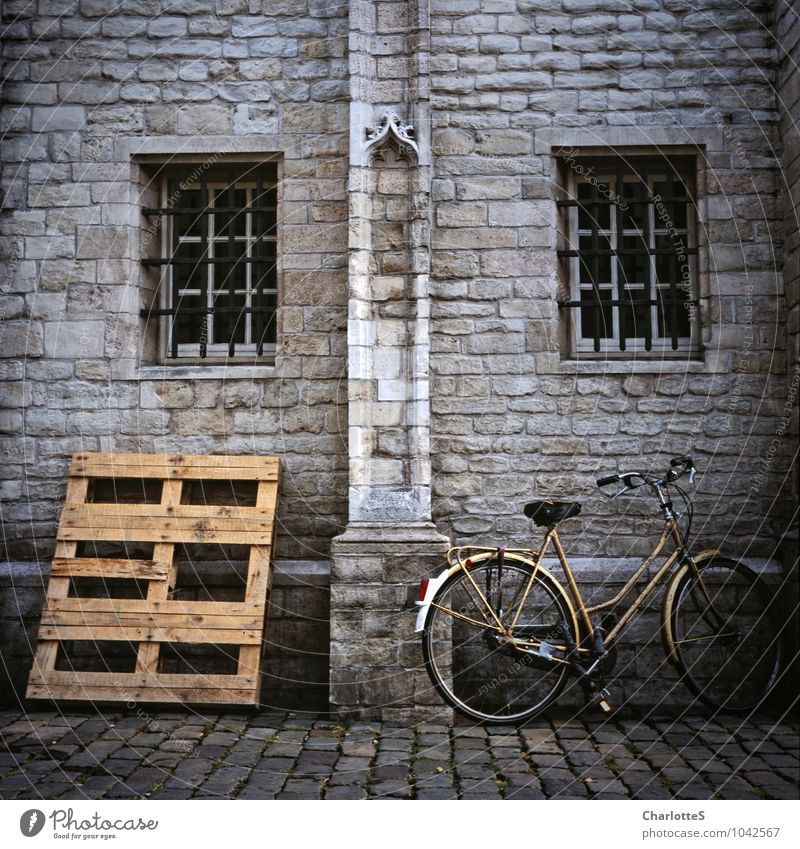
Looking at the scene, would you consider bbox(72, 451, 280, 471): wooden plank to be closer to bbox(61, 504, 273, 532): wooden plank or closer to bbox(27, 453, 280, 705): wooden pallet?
bbox(27, 453, 280, 705): wooden pallet

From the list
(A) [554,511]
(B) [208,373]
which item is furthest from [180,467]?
(A) [554,511]

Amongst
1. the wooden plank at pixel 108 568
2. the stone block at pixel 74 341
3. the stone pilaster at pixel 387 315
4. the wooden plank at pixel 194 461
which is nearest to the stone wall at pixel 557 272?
the stone pilaster at pixel 387 315

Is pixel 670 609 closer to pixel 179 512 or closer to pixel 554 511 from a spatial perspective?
pixel 554 511

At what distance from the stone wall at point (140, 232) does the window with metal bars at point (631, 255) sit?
5.52ft

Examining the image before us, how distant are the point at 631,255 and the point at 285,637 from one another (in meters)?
3.59

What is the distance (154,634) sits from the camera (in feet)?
18.0

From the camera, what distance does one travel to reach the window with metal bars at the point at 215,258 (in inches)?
246

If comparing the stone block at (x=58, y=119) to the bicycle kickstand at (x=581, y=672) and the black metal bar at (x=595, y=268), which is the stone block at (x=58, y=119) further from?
the bicycle kickstand at (x=581, y=672)

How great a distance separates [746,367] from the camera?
5.87 m

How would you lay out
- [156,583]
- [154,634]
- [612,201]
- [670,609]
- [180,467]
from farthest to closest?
[612,201] → [180,467] → [156,583] → [154,634] → [670,609]

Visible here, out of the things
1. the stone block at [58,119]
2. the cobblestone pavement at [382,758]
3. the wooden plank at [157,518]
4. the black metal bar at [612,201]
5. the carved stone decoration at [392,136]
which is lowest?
the cobblestone pavement at [382,758]

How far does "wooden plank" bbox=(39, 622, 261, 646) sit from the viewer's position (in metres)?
5.43

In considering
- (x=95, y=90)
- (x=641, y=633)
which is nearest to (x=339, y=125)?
(x=95, y=90)

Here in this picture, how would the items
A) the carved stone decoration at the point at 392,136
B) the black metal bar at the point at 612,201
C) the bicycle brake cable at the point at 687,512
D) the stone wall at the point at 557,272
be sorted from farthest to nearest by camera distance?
the black metal bar at the point at 612,201 → the stone wall at the point at 557,272 → the carved stone decoration at the point at 392,136 → the bicycle brake cable at the point at 687,512
